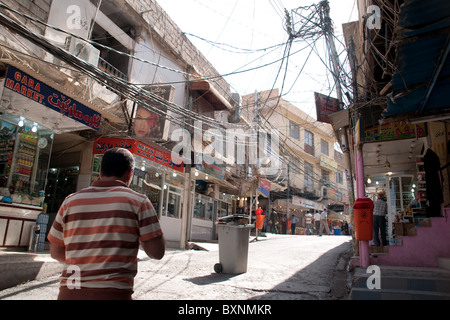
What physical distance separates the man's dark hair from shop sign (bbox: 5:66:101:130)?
19.9 ft

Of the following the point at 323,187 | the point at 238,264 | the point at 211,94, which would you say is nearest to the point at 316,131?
the point at 323,187

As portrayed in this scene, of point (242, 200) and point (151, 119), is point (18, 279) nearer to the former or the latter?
point (151, 119)

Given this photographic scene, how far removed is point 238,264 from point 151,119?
567cm

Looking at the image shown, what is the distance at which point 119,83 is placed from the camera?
6312 mm

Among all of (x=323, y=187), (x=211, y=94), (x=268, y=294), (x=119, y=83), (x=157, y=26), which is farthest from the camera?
(x=323, y=187)

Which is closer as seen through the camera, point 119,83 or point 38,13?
point 119,83

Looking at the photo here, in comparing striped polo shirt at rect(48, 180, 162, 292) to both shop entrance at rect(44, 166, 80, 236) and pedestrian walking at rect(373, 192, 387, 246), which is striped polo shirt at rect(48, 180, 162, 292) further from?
shop entrance at rect(44, 166, 80, 236)

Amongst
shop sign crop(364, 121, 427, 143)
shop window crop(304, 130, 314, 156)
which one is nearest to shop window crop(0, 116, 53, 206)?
shop sign crop(364, 121, 427, 143)

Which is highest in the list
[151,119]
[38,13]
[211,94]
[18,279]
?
[211,94]

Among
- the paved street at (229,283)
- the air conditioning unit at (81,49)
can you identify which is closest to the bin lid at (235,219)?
the paved street at (229,283)

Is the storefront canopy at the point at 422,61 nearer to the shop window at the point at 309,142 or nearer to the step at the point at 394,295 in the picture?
the step at the point at 394,295

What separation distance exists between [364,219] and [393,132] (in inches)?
112

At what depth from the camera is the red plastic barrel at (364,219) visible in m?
5.93

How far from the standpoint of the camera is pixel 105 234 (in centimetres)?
180
